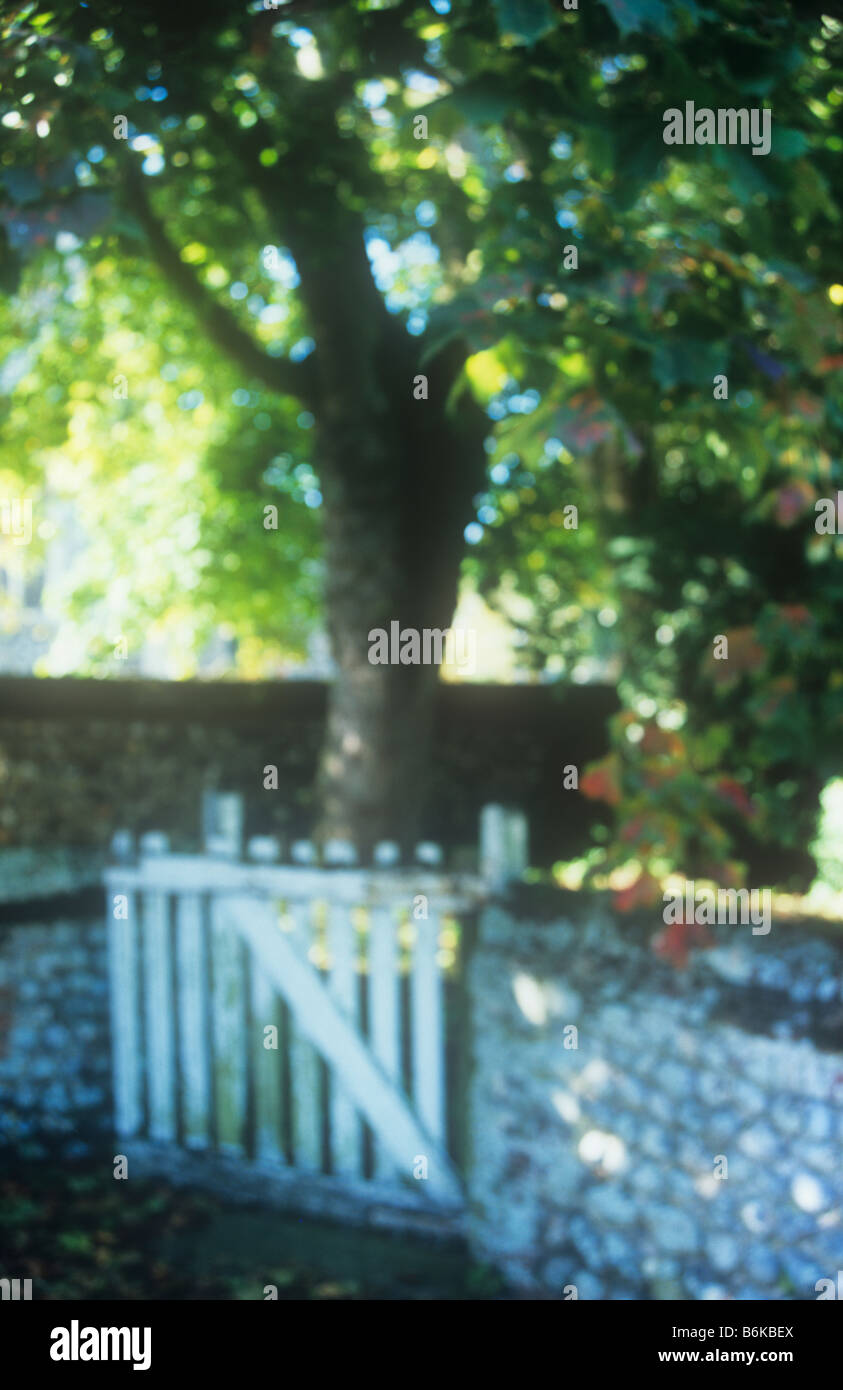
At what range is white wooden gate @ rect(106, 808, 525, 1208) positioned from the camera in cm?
428

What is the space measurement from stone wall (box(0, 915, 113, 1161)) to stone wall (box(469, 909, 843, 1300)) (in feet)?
6.54

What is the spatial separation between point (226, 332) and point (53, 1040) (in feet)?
11.5

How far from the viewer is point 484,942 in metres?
4.13

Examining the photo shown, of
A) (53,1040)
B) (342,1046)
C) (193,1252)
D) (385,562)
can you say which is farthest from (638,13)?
(53,1040)

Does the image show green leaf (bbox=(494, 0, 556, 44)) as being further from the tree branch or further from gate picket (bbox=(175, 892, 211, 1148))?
gate picket (bbox=(175, 892, 211, 1148))

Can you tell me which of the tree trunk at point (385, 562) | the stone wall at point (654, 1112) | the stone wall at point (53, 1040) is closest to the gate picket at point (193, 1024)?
the stone wall at point (53, 1040)

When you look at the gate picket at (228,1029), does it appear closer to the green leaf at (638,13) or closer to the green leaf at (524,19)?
the green leaf at (524,19)

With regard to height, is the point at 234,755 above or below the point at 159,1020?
above

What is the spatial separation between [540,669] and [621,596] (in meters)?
0.71

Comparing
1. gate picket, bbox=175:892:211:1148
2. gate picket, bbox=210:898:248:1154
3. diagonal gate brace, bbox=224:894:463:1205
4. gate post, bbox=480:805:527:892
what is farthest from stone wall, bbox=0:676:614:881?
gate post, bbox=480:805:527:892

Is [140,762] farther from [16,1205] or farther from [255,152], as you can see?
[255,152]

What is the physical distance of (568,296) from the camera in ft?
11.2

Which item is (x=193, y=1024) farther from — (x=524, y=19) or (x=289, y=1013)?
(x=524, y=19)

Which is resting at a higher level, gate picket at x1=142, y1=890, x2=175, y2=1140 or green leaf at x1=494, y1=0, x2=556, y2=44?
green leaf at x1=494, y1=0, x2=556, y2=44
